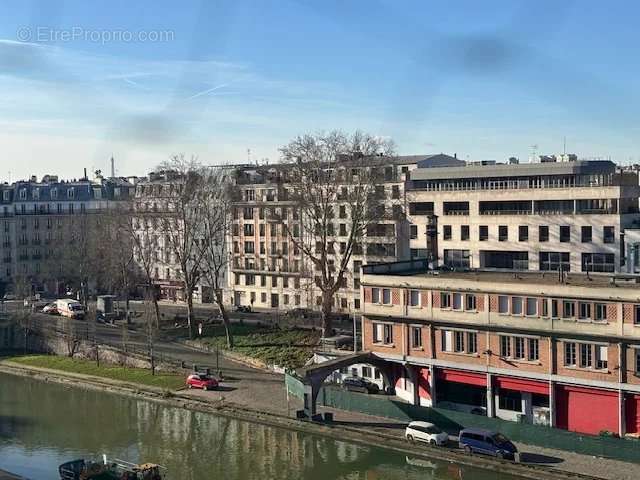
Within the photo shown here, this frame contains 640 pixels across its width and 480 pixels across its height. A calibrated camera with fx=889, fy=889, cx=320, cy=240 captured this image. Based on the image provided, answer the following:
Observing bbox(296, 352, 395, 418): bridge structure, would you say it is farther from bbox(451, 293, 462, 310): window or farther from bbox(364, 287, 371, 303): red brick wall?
bbox(451, 293, 462, 310): window

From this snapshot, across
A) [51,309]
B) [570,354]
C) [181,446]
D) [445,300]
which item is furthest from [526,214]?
[51,309]

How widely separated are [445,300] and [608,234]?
73.3ft

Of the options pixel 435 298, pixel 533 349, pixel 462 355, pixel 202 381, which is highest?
pixel 435 298

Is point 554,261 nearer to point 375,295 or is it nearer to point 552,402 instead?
point 375,295

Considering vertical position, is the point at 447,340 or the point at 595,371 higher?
the point at 447,340

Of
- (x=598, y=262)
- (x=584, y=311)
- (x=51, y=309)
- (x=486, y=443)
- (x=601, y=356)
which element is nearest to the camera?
(x=486, y=443)

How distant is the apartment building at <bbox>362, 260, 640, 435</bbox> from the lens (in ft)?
115

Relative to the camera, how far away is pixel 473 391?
40344 mm

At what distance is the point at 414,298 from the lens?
41.4m

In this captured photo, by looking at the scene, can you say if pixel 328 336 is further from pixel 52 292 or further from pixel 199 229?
pixel 52 292

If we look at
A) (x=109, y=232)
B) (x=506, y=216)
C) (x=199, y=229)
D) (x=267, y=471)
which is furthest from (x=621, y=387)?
(x=109, y=232)

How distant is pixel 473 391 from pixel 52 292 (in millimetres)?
64597

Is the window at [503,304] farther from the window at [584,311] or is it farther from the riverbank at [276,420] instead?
the riverbank at [276,420]

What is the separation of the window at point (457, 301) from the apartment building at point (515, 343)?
4 cm
